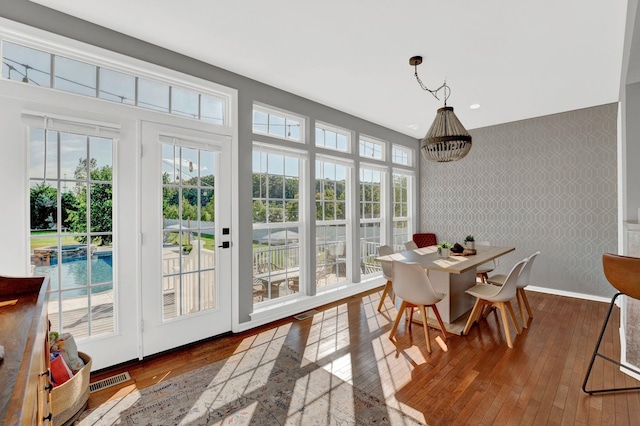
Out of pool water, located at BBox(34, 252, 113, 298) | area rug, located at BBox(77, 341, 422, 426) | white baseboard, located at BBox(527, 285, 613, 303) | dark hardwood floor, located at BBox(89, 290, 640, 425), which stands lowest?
area rug, located at BBox(77, 341, 422, 426)

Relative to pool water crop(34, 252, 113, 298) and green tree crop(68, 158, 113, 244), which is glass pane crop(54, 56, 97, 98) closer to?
green tree crop(68, 158, 113, 244)

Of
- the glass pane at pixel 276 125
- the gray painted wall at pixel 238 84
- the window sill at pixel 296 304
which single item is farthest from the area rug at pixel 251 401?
the glass pane at pixel 276 125

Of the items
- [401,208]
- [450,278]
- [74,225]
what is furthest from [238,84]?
[401,208]

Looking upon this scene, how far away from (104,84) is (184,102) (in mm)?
636

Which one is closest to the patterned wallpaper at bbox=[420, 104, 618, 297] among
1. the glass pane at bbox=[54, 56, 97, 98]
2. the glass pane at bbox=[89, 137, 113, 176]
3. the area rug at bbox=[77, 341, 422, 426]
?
the area rug at bbox=[77, 341, 422, 426]

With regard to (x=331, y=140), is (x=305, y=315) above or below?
below

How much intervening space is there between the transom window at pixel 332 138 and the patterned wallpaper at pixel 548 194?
222cm

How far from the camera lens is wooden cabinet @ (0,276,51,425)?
0.59 m

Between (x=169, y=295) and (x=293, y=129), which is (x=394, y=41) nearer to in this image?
(x=293, y=129)

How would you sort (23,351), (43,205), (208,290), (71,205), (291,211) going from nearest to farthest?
(23,351) < (43,205) < (71,205) < (208,290) < (291,211)

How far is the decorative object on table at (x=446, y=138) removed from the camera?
277 centimetres

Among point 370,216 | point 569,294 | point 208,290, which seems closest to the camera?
point 208,290

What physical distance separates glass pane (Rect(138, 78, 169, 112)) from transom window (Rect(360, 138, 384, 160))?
2949 millimetres

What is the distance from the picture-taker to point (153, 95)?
2.71m
